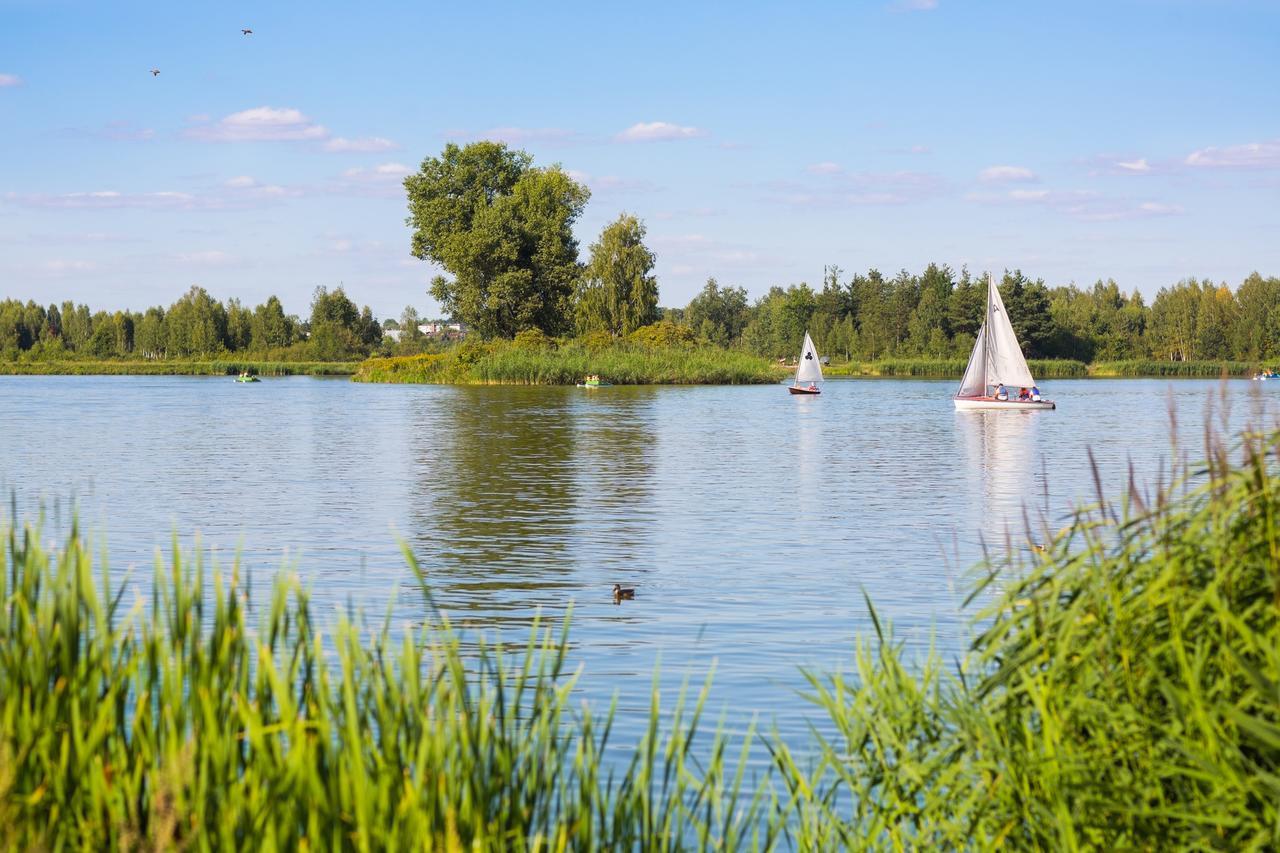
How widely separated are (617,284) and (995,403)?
45779mm

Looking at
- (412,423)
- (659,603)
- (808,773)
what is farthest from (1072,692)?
(412,423)

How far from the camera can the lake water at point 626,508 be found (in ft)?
43.3

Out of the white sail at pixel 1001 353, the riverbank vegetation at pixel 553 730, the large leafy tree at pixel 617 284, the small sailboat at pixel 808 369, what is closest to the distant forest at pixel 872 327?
the large leafy tree at pixel 617 284

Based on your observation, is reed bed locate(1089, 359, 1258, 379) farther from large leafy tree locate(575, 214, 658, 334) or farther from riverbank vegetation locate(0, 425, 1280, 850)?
riverbank vegetation locate(0, 425, 1280, 850)

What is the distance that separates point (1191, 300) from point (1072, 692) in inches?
5568

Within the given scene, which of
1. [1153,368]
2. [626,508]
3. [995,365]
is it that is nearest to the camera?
[626,508]

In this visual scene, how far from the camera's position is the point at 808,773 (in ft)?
29.3

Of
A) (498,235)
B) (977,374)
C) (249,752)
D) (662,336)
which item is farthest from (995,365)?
(249,752)

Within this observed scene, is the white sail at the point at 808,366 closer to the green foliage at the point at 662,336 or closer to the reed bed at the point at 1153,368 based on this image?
the green foliage at the point at 662,336

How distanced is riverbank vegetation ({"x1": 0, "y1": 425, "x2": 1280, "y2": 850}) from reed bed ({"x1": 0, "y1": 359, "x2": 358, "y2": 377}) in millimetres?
121370

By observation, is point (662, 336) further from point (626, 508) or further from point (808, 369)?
point (626, 508)

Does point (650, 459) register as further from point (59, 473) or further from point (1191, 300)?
point (1191, 300)

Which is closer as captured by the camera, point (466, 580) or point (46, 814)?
point (46, 814)

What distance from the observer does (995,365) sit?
5800cm
